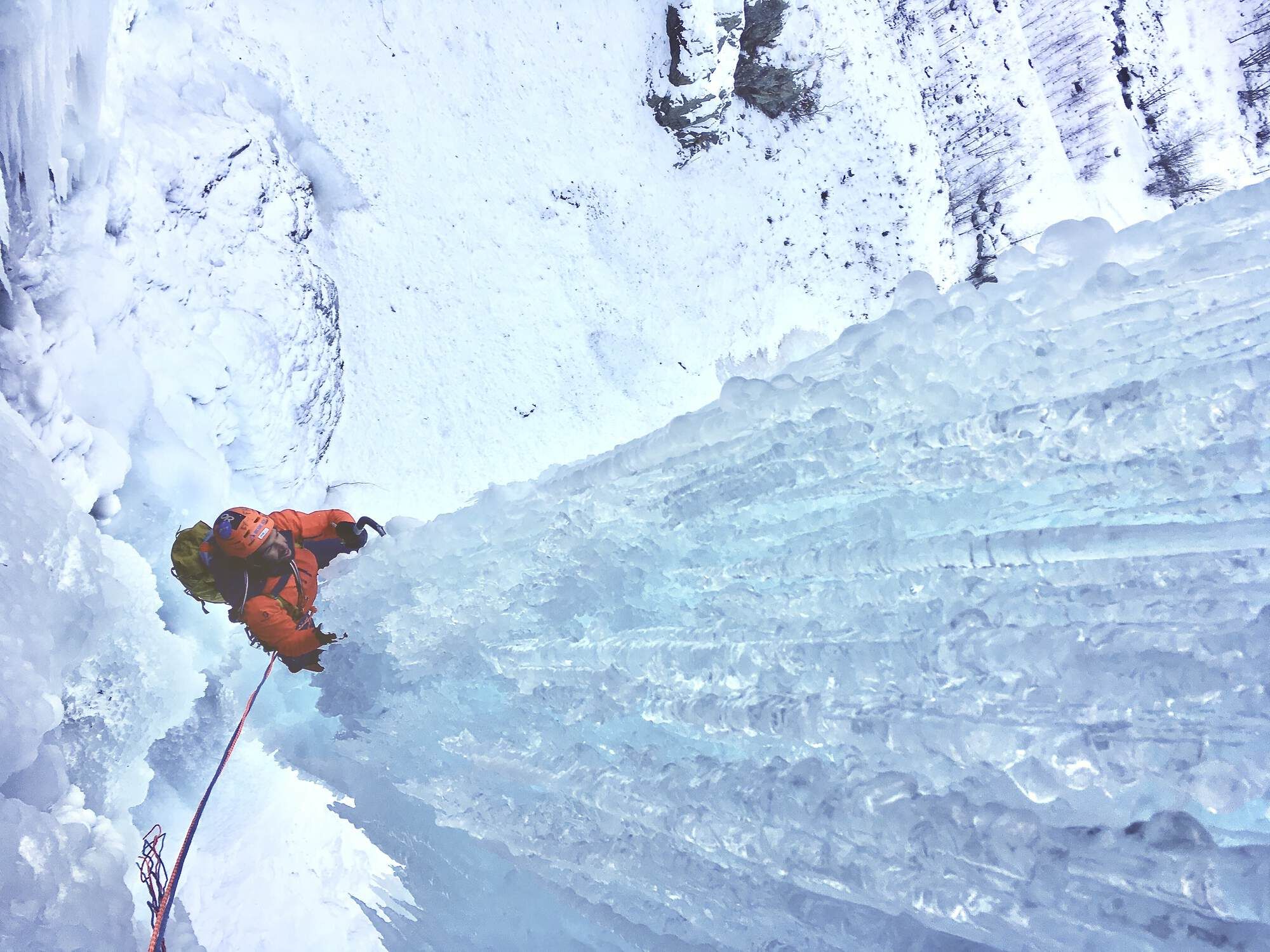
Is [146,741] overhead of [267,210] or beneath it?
beneath

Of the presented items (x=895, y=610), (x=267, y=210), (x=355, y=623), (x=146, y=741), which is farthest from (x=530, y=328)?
(x=895, y=610)

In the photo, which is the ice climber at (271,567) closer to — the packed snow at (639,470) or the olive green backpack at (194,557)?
the olive green backpack at (194,557)

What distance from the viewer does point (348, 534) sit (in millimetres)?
3027

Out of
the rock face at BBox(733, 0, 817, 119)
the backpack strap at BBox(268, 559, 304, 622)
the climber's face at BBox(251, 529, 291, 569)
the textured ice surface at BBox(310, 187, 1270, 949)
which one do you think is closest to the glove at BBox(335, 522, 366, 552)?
the backpack strap at BBox(268, 559, 304, 622)

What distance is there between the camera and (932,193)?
6.41m

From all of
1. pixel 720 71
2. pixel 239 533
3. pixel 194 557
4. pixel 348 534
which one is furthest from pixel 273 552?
pixel 720 71

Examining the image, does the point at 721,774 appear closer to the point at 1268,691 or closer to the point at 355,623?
the point at 1268,691

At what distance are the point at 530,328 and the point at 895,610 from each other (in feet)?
14.9

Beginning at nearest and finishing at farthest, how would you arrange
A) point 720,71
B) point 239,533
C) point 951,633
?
point 951,633 < point 239,533 < point 720,71

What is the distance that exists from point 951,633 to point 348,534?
8.29 ft

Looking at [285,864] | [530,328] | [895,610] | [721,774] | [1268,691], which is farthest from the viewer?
[530,328]

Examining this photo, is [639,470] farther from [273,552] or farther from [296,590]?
[296,590]

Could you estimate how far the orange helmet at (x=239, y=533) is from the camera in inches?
94.6

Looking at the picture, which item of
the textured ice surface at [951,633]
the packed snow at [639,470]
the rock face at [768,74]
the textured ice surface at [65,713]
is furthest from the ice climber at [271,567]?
the rock face at [768,74]
